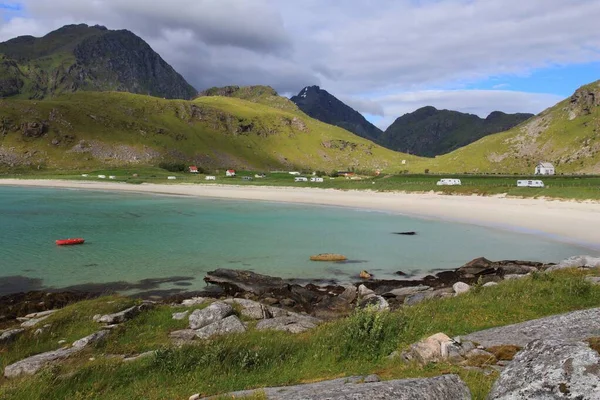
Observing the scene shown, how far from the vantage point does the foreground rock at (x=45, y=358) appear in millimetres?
11312

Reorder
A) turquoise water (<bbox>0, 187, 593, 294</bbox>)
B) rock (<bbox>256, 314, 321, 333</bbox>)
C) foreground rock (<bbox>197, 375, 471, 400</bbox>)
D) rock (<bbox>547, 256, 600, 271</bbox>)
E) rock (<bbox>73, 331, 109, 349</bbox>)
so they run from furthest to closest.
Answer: turquoise water (<bbox>0, 187, 593, 294</bbox>), rock (<bbox>547, 256, 600, 271</bbox>), rock (<bbox>256, 314, 321, 333</bbox>), rock (<bbox>73, 331, 109, 349</bbox>), foreground rock (<bbox>197, 375, 471, 400</bbox>)

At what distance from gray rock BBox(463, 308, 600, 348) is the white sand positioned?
33.7 meters

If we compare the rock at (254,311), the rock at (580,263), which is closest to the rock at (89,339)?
the rock at (254,311)

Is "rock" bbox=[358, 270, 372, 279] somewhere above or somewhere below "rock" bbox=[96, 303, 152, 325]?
below

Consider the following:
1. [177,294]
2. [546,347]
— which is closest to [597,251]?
[177,294]

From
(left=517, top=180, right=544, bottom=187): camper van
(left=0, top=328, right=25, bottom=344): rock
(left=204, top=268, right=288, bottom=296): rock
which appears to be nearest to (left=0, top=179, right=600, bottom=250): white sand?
A: (left=517, top=180, right=544, bottom=187): camper van

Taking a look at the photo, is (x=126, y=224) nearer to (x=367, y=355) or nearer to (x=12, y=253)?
(x=12, y=253)

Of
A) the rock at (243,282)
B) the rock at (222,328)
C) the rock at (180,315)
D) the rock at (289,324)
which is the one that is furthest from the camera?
the rock at (243,282)

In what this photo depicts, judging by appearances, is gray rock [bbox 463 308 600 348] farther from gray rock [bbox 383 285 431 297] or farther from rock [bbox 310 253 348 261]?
rock [bbox 310 253 348 261]

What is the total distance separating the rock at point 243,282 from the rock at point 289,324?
8026 millimetres

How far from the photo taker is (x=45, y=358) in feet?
40.6

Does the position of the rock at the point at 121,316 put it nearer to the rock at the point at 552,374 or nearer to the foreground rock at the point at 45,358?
the foreground rock at the point at 45,358

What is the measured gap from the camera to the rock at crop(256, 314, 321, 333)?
1475cm

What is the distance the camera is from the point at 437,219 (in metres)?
61.9
